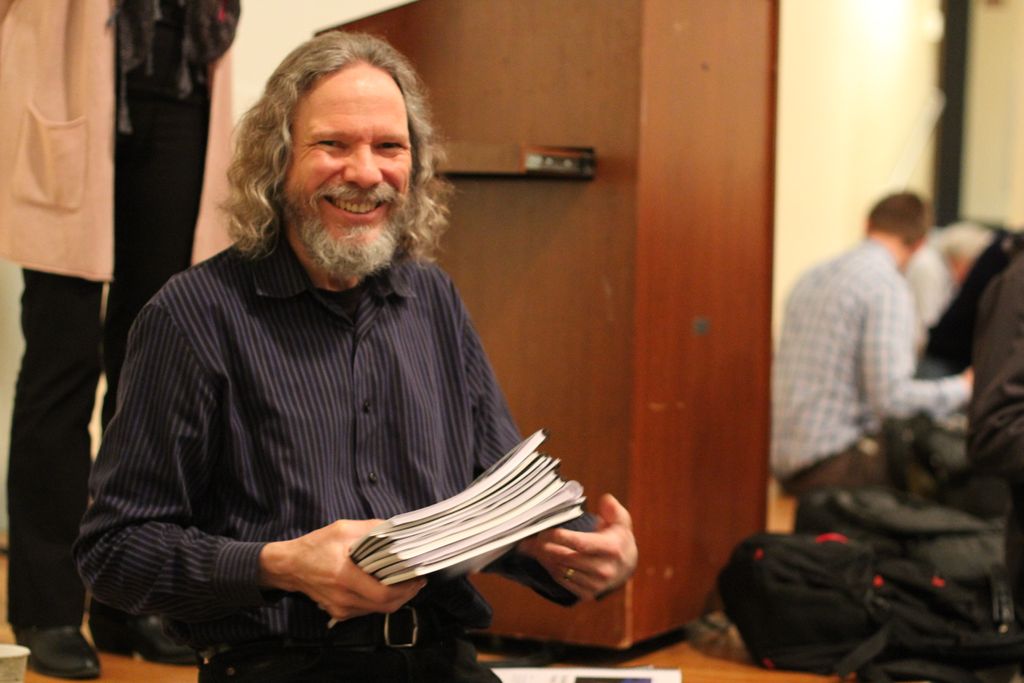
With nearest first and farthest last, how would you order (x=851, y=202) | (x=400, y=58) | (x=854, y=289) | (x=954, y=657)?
(x=400, y=58)
(x=954, y=657)
(x=854, y=289)
(x=851, y=202)

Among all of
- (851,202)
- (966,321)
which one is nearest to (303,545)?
(966,321)

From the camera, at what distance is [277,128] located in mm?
1752

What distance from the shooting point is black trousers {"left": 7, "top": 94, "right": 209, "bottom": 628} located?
229 centimetres

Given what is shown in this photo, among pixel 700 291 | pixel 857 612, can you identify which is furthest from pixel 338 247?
pixel 857 612

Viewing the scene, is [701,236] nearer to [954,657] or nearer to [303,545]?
[954,657]

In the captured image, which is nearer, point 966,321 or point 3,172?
point 3,172

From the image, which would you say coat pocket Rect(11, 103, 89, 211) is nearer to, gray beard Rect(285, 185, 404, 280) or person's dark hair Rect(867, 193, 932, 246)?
gray beard Rect(285, 185, 404, 280)

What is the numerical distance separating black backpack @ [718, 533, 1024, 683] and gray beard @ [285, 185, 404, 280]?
1.46 m

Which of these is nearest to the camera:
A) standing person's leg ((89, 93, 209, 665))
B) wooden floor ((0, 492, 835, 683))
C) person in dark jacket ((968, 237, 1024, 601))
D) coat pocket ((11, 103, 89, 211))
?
coat pocket ((11, 103, 89, 211))

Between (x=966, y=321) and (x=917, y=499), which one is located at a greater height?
(x=966, y=321)

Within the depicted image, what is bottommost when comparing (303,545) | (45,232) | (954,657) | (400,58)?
(954,657)

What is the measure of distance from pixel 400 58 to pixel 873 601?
165cm

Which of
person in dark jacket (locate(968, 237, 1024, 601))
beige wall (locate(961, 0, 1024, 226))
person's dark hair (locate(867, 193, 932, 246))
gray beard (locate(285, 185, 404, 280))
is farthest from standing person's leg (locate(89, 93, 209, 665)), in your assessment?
beige wall (locate(961, 0, 1024, 226))

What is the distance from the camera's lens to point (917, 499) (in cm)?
345
